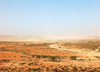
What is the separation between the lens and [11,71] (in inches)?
717

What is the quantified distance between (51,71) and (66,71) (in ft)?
7.35

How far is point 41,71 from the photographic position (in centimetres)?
1833

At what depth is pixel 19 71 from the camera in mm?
18234

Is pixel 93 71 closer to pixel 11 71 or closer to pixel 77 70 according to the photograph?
pixel 77 70

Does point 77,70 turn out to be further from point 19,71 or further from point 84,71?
point 19,71

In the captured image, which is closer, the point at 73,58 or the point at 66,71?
the point at 66,71

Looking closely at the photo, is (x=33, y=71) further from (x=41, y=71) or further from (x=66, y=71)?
(x=66, y=71)

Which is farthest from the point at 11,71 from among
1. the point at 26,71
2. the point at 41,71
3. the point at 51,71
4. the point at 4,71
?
the point at 51,71

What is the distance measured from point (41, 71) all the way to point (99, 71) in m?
8.55

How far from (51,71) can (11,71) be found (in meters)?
5.89

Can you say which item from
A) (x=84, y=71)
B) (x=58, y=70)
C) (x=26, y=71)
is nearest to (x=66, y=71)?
(x=58, y=70)

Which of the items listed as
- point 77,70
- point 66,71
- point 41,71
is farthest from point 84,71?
point 41,71

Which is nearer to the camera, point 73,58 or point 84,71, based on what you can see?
point 84,71

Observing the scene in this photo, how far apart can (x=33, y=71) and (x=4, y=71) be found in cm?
431
